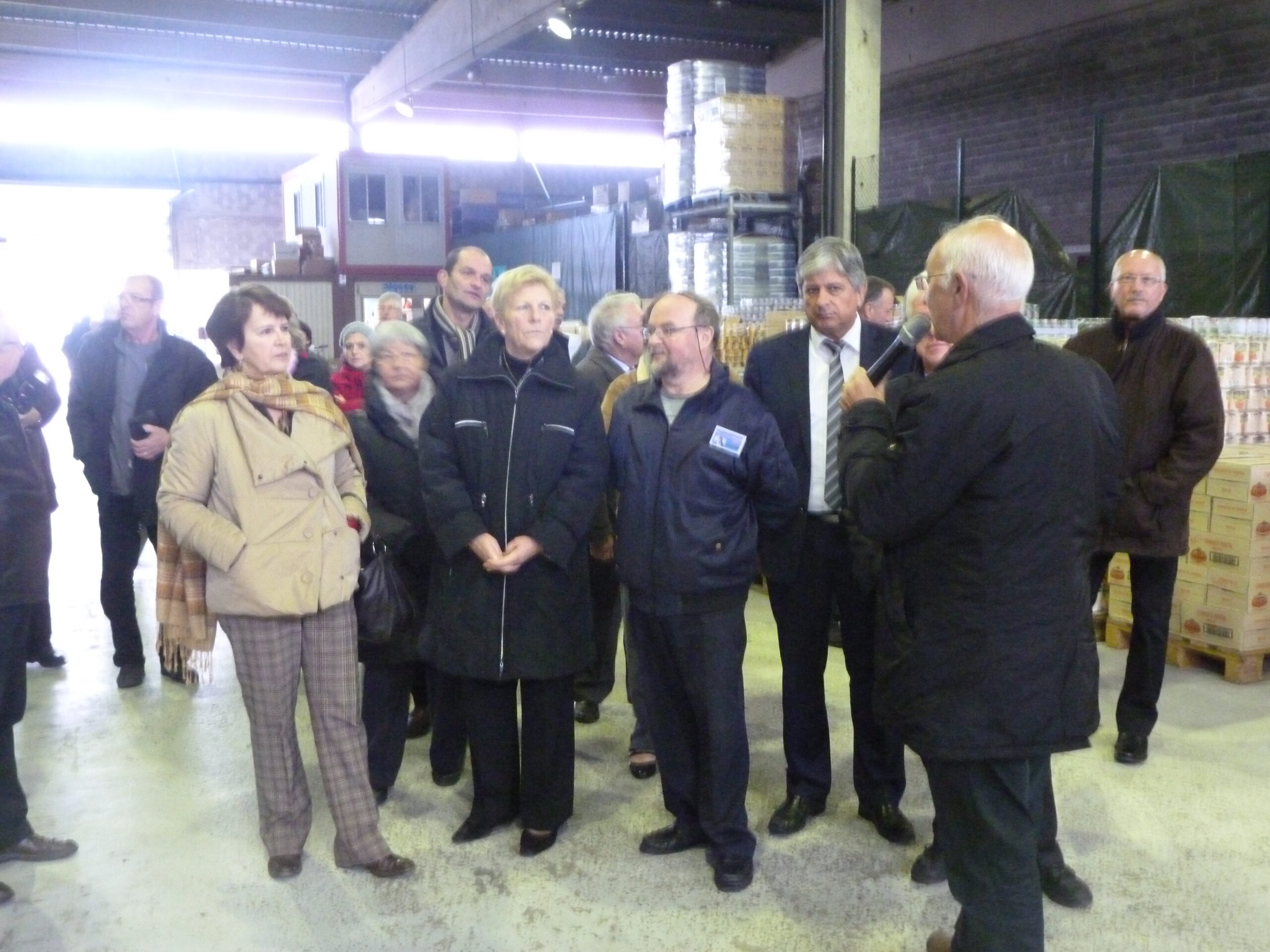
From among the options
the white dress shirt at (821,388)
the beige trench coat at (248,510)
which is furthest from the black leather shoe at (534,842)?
the white dress shirt at (821,388)

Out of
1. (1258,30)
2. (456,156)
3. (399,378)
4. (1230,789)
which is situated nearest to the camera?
(399,378)

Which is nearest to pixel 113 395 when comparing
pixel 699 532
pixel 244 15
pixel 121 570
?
pixel 121 570

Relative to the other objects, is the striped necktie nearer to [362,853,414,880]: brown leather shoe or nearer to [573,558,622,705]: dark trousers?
[573,558,622,705]: dark trousers

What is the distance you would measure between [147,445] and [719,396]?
253 centimetres

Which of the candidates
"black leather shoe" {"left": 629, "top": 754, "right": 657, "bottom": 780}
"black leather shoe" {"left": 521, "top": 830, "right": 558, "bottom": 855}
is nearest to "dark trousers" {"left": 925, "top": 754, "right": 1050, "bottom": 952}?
"black leather shoe" {"left": 521, "top": 830, "right": 558, "bottom": 855}

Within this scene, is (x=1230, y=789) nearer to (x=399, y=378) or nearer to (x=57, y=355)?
(x=399, y=378)

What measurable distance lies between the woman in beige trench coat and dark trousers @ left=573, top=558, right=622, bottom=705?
1086 mm

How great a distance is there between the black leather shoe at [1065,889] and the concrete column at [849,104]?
5.58 m

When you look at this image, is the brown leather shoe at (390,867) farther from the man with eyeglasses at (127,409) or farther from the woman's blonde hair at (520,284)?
the man with eyeglasses at (127,409)

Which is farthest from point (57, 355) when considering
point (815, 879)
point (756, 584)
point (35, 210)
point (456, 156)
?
point (815, 879)

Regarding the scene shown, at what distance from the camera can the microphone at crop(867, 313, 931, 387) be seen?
94.8 inches

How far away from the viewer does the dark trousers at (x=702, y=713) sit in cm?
295

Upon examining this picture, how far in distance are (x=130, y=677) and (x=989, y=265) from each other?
4008 mm

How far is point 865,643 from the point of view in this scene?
3109 mm
